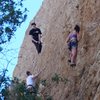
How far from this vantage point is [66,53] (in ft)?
61.8

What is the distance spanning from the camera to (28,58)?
26922mm

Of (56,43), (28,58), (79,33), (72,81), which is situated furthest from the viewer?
(28,58)

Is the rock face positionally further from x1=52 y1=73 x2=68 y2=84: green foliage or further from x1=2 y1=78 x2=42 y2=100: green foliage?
x1=2 y1=78 x2=42 y2=100: green foliage

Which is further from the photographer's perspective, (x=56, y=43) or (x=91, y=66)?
(x=56, y=43)

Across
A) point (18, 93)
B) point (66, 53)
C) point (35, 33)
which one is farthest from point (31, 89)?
point (35, 33)

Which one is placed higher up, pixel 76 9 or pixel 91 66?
pixel 76 9

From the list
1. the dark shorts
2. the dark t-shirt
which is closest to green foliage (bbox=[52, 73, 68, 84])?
the dark shorts

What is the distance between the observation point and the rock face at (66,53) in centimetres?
1528

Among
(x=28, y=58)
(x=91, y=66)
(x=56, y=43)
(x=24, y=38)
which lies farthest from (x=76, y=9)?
(x=24, y=38)

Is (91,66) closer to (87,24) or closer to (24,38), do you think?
(87,24)

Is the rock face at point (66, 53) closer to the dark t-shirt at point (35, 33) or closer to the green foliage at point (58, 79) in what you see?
the green foliage at point (58, 79)

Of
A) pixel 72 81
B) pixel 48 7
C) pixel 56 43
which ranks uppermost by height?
pixel 48 7

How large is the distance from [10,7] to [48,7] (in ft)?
35.0

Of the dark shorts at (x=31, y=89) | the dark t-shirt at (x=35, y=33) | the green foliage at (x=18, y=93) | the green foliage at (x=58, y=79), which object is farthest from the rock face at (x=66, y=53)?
the green foliage at (x=18, y=93)
